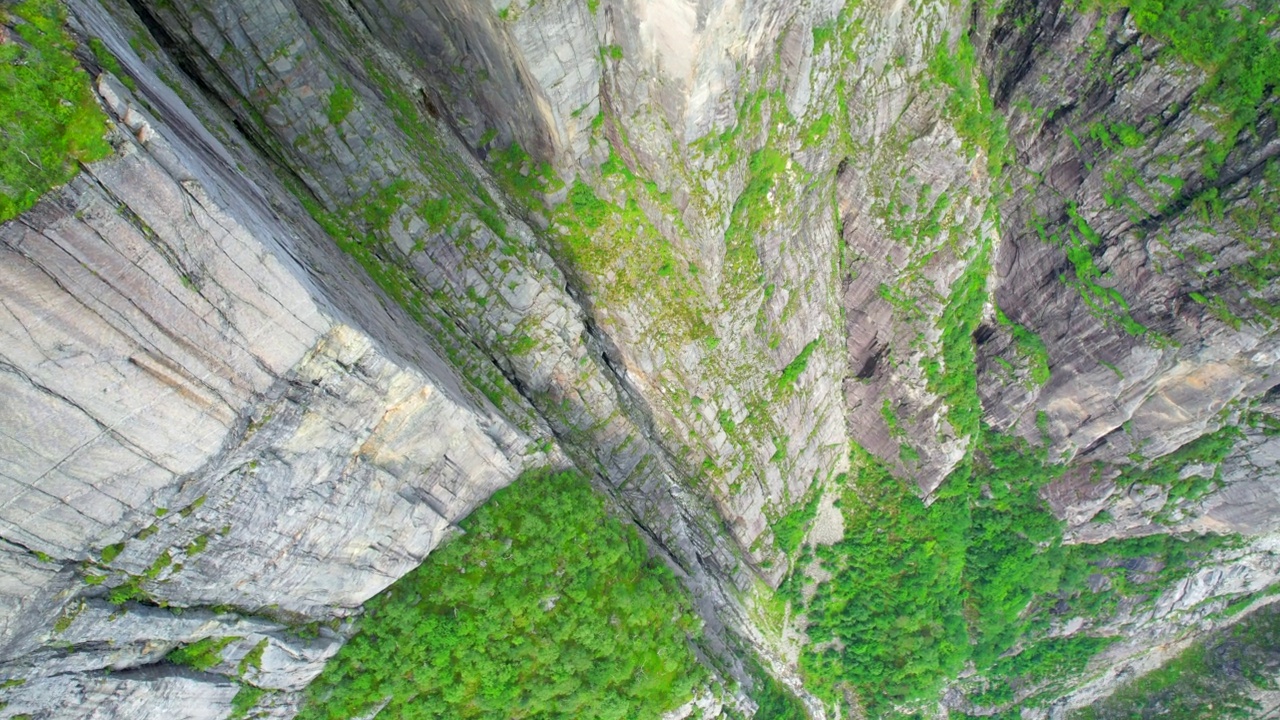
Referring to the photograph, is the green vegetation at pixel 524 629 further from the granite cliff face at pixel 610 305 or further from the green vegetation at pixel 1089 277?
the green vegetation at pixel 1089 277

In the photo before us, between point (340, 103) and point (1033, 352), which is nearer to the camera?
point (340, 103)

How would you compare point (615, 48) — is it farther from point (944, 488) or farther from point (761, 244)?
point (944, 488)

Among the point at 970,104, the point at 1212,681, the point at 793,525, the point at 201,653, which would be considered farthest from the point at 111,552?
the point at 1212,681

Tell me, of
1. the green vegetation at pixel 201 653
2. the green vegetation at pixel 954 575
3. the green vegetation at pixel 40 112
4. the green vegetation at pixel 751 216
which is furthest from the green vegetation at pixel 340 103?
the green vegetation at pixel 954 575

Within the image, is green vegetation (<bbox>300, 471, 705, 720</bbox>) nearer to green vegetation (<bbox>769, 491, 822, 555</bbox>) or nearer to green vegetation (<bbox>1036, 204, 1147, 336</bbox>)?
green vegetation (<bbox>769, 491, 822, 555</bbox>)

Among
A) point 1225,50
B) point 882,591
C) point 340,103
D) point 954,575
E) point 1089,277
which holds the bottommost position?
point 954,575

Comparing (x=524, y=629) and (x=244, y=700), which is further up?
(x=244, y=700)

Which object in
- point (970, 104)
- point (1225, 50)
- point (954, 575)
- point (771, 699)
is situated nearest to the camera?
point (1225, 50)

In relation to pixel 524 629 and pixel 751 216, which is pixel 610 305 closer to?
pixel 751 216
